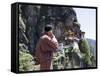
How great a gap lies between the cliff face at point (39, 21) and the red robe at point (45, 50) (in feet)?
0.14

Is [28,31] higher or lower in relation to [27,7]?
lower

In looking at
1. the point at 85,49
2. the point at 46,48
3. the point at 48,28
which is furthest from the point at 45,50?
the point at 85,49

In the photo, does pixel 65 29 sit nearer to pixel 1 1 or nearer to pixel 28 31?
pixel 28 31

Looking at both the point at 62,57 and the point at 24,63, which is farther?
the point at 62,57

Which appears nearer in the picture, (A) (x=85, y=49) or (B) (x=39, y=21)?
(B) (x=39, y=21)

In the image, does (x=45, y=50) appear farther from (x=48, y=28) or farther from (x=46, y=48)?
(x=48, y=28)

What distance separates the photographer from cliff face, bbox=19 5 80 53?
2.27 m

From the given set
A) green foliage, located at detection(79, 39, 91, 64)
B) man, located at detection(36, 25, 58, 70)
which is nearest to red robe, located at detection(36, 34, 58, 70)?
man, located at detection(36, 25, 58, 70)

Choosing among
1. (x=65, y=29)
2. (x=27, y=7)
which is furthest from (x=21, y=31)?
(x=65, y=29)

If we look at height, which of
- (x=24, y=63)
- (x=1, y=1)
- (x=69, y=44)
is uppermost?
(x=1, y=1)

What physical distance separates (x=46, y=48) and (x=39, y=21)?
233 millimetres

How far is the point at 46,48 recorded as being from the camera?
2.35m

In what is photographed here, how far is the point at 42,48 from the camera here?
234cm

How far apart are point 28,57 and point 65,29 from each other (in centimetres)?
41
